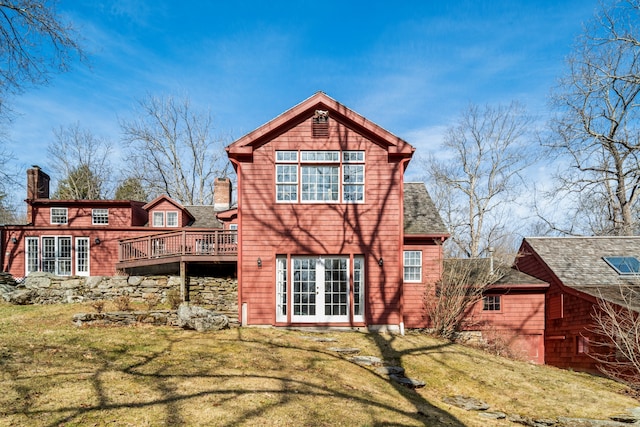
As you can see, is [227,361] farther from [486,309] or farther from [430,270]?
[486,309]

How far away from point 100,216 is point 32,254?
389cm

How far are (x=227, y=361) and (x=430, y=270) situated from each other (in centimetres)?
936

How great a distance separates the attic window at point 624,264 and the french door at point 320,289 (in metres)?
11.2

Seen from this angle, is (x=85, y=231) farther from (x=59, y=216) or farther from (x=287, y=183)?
(x=287, y=183)

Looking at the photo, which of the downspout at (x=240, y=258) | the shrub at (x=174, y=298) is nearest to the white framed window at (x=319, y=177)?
the downspout at (x=240, y=258)

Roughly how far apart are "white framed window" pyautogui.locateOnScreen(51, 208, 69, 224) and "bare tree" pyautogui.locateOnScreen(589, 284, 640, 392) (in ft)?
86.2

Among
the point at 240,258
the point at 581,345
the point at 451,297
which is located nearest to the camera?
the point at 240,258

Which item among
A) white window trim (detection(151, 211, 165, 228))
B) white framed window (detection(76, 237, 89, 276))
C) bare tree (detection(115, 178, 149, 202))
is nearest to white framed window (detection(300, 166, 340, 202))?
white window trim (detection(151, 211, 165, 228))

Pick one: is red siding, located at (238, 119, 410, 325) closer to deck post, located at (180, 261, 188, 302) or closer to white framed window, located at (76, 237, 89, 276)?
deck post, located at (180, 261, 188, 302)

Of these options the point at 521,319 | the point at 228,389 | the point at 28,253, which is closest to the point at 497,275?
the point at 521,319

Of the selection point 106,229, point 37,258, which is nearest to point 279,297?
point 106,229

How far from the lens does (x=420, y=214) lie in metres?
17.3

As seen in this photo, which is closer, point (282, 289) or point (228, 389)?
point (228, 389)

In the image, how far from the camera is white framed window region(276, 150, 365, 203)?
14.1m
